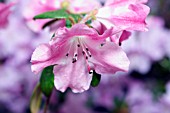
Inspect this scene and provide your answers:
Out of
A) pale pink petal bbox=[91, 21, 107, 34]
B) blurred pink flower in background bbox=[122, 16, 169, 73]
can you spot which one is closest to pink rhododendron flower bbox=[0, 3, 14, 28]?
pale pink petal bbox=[91, 21, 107, 34]

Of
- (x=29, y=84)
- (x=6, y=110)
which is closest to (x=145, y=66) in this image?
(x=29, y=84)

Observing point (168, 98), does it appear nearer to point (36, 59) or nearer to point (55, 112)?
point (55, 112)

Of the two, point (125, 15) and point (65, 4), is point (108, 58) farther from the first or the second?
point (65, 4)

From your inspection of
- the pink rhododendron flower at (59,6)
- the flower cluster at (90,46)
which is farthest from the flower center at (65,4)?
the flower cluster at (90,46)

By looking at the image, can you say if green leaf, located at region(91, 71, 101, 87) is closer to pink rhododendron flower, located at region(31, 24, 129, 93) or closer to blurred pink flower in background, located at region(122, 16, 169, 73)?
pink rhododendron flower, located at region(31, 24, 129, 93)

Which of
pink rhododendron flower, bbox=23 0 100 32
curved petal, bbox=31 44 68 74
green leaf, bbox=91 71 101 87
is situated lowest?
green leaf, bbox=91 71 101 87

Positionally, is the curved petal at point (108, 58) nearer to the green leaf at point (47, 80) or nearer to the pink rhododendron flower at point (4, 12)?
the green leaf at point (47, 80)
